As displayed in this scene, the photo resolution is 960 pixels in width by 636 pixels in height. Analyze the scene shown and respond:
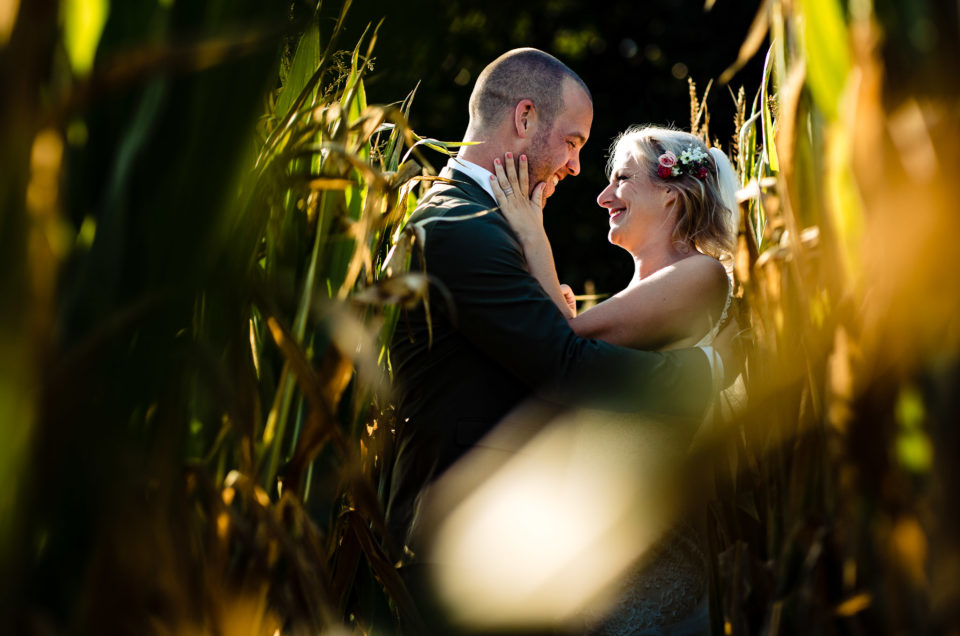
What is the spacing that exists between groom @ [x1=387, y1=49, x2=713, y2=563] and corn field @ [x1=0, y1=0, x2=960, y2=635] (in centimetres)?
107

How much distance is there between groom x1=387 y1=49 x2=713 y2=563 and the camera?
218cm

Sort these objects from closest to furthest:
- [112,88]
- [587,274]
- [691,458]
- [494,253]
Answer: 1. [112,88]
2. [691,458]
3. [494,253]
4. [587,274]

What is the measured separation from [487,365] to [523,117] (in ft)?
3.00

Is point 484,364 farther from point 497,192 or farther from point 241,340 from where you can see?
point 241,340

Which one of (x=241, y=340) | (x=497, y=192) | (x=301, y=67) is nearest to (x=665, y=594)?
(x=497, y=192)

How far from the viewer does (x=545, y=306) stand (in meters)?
2.21

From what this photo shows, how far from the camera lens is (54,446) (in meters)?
0.72

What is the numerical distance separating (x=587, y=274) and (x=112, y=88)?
970cm

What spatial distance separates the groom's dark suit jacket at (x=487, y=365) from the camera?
7.16 ft

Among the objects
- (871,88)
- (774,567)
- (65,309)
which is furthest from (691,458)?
(65,309)

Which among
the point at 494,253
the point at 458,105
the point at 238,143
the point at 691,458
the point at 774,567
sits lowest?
the point at 774,567

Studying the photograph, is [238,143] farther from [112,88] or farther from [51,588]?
[51,588]

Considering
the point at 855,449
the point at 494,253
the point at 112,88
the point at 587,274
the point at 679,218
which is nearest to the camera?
the point at 112,88

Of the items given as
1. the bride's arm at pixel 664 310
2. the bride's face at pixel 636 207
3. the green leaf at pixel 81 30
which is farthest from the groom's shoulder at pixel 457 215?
the green leaf at pixel 81 30
